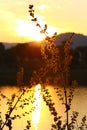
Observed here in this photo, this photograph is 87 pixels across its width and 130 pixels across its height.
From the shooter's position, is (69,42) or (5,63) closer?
(69,42)

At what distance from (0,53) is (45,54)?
13554 centimetres

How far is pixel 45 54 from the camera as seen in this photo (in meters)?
6.86

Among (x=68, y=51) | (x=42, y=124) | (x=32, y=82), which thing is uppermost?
(x=68, y=51)

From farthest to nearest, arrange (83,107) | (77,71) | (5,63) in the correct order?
(5,63), (77,71), (83,107)

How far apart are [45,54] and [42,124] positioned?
102 feet

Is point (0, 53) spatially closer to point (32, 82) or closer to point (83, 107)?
point (83, 107)

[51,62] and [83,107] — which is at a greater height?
[51,62]

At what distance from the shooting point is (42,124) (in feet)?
123

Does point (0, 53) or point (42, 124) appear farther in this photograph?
point (0, 53)

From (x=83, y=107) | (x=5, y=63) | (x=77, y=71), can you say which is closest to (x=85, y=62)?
(x=77, y=71)

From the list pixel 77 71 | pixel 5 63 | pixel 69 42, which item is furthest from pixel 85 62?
pixel 69 42

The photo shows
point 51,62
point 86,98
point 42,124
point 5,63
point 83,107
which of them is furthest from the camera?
point 5,63

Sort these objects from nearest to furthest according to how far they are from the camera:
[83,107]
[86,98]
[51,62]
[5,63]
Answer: [51,62]
[83,107]
[86,98]
[5,63]

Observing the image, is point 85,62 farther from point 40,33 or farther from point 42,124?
point 40,33
